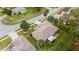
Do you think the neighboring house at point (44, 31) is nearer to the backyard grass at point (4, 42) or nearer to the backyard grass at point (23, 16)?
the backyard grass at point (23, 16)

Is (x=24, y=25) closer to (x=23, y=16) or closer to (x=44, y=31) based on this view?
(x=23, y=16)

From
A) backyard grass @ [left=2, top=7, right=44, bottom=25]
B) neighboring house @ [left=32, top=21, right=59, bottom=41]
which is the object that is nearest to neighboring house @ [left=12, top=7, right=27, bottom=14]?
backyard grass @ [left=2, top=7, right=44, bottom=25]

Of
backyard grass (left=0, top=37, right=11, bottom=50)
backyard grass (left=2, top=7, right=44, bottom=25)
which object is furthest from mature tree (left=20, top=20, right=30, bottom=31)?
backyard grass (left=0, top=37, right=11, bottom=50)

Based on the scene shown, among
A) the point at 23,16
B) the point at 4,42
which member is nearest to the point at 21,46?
the point at 4,42

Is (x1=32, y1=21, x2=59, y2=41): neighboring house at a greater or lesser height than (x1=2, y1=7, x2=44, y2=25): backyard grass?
lesser

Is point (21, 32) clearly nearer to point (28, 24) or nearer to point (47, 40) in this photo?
point (28, 24)

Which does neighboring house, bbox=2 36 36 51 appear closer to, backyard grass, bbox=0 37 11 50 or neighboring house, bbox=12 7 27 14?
backyard grass, bbox=0 37 11 50

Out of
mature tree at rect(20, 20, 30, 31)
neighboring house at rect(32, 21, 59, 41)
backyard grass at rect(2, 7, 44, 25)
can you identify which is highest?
backyard grass at rect(2, 7, 44, 25)
